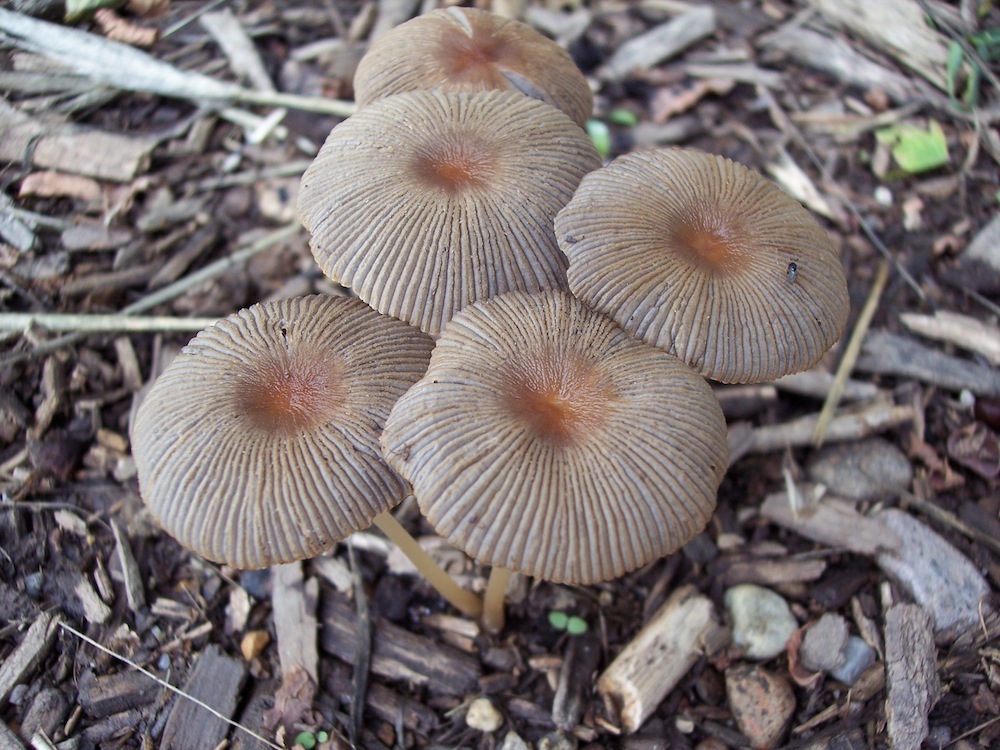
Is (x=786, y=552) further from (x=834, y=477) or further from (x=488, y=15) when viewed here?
(x=488, y=15)

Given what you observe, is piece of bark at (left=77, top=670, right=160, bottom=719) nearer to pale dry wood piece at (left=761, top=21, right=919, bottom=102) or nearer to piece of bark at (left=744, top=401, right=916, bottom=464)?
piece of bark at (left=744, top=401, right=916, bottom=464)

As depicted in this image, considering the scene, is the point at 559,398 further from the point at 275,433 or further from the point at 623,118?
the point at 623,118

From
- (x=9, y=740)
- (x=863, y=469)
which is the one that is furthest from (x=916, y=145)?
(x=9, y=740)

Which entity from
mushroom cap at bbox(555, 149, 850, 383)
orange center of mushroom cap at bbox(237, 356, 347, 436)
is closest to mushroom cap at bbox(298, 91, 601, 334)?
mushroom cap at bbox(555, 149, 850, 383)

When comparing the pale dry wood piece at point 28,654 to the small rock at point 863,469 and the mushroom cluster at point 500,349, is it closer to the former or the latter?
the mushroom cluster at point 500,349

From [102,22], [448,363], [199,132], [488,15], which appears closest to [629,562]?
[448,363]
